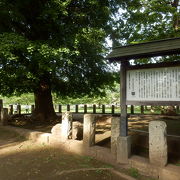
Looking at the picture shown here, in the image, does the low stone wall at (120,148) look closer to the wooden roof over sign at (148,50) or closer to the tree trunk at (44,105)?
the wooden roof over sign at (148,50)

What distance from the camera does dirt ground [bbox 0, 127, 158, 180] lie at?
14.0 ft

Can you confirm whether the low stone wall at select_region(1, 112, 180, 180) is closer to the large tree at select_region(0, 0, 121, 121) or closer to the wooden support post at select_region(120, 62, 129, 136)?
the wooden support post at select_region(120, 62, 129, 136)

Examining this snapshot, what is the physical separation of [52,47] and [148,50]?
4.67 m

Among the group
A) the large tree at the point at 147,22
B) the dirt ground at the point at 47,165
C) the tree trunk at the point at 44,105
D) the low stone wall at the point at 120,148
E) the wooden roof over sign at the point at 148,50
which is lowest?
the dirt ground at the point at 47,165

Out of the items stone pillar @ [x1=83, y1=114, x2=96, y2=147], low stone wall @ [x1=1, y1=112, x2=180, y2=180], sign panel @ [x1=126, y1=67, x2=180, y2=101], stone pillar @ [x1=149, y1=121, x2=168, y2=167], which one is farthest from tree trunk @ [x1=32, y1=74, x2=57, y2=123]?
stone pillar @ [x1=149, y1=121, x2=168, y2=167]

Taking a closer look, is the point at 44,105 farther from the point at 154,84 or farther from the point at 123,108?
the point at 154,84

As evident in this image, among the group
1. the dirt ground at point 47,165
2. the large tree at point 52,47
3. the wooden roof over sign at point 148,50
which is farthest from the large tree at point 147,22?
the dirt ground at point 47,165

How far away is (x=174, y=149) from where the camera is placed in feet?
18.0

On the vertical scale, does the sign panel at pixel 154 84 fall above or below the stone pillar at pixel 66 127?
above

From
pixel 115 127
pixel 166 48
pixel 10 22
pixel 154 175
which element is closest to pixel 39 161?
pixel 115 127

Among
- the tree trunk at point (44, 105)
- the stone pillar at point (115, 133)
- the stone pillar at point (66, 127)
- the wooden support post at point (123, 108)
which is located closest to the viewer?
the wooden support post at point (123, 108)

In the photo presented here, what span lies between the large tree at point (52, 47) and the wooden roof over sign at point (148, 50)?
295 cm

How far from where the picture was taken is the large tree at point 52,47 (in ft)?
24.5

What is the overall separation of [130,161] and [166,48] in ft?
9.42
